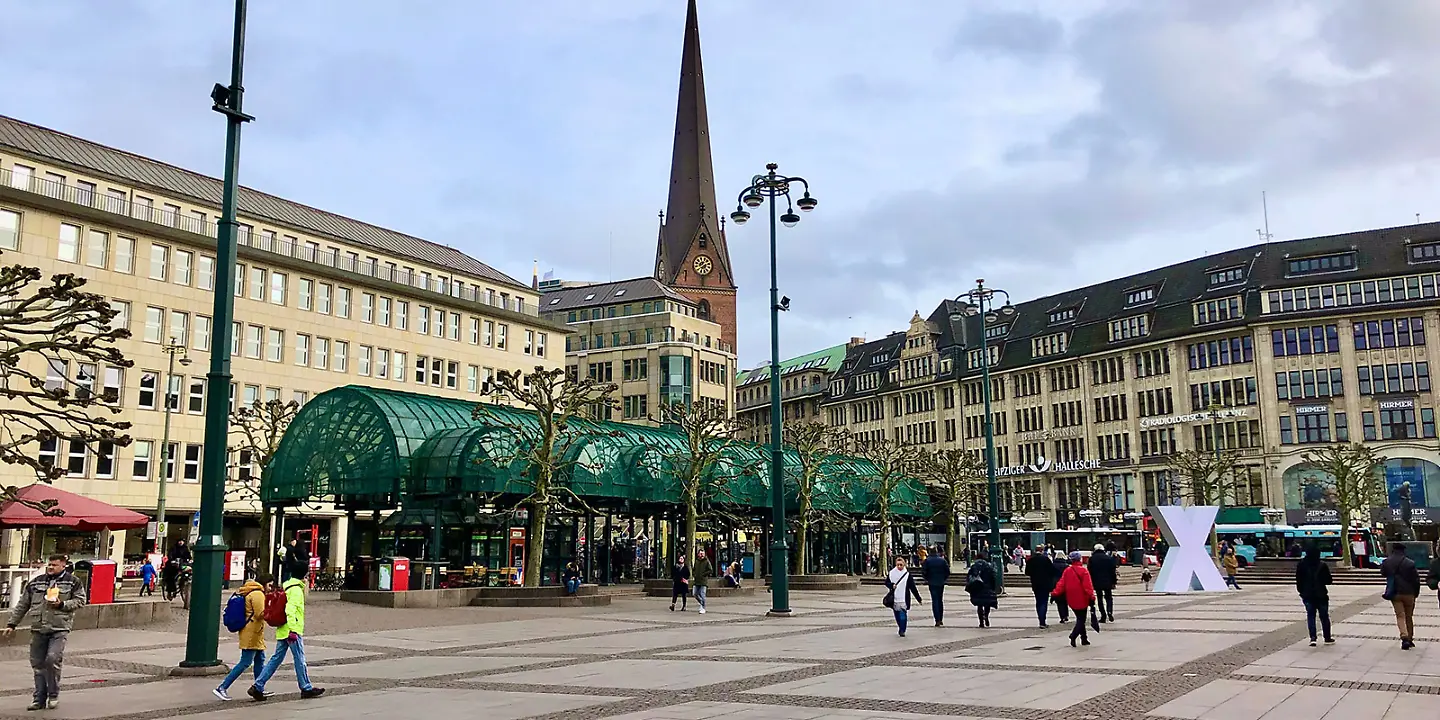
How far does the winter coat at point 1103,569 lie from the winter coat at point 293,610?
17.4m

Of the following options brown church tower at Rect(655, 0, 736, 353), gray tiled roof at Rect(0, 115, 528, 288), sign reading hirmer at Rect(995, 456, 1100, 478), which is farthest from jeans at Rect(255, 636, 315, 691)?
brown church tower at Rect(655, 0, 736, 353)

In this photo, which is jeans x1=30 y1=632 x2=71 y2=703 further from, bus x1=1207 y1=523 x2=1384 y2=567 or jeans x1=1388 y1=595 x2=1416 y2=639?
bus x1=1207 y1=523 x2=1384 y2=567

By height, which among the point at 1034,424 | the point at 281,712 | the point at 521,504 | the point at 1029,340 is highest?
the point at 1029,340

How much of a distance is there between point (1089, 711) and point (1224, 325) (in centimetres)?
7810

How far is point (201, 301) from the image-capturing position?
194 feet

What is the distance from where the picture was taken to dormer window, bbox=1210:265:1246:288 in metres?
83.2

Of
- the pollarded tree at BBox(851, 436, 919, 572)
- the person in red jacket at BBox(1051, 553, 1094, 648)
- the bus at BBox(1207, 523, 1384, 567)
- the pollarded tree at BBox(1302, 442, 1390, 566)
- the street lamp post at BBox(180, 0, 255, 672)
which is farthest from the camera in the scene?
A: the bus at BBox(1207, 523, 1384, 567)

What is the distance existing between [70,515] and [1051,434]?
8273 centimetres

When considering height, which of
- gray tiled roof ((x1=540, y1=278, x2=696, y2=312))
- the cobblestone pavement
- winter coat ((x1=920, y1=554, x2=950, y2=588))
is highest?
gray tiled roof ((x1=540, y1=278, x2=696, y2=312))

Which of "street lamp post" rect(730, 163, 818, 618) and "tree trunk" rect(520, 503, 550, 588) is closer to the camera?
"street lamp post" rect(730, 163, 818, 618)

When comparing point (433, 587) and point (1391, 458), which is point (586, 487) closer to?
point (433, 587)

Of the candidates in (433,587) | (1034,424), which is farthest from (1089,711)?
(1034,424)

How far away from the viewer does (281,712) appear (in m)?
11.8

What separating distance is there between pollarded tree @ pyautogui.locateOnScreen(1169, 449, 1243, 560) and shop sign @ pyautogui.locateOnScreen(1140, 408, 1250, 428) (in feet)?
9.90
